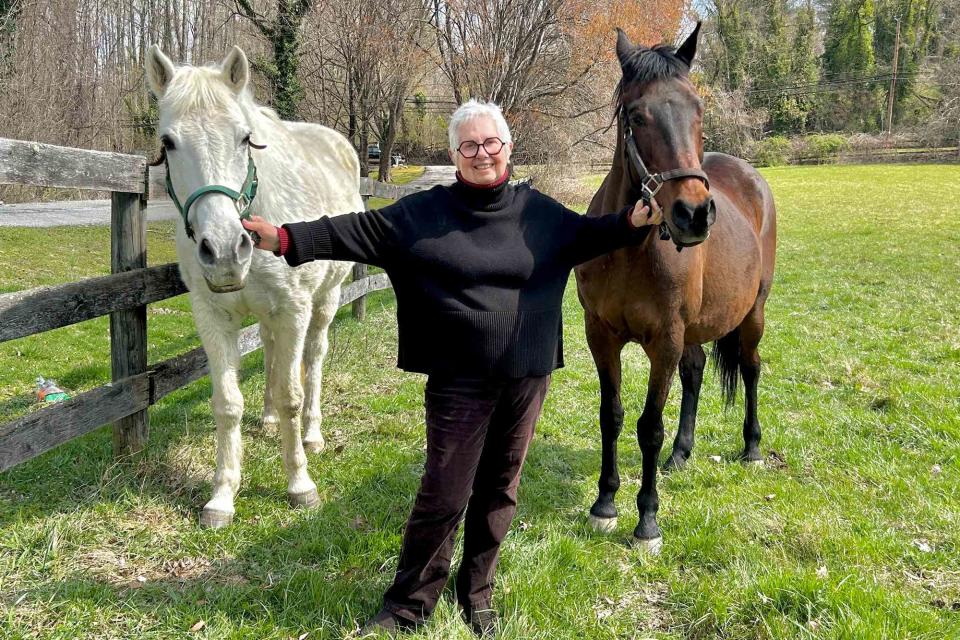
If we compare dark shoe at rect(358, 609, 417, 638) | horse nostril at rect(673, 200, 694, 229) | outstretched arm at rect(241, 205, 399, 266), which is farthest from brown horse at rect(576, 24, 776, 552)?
dark shoe at rect(358, 609, 417, 638)

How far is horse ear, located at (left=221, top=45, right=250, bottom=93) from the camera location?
2.83 meters

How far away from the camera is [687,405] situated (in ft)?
14.5

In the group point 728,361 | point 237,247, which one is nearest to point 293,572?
point 237,247

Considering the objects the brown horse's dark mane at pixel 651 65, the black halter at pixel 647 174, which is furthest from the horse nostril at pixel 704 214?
the brown horse's dark mane at pixel 651 65

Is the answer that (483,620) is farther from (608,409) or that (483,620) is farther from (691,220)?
(691,220)

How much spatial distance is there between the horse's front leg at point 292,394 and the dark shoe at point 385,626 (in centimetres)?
118

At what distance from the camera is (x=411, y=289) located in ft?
7.54

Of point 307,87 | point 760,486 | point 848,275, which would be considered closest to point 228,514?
point 760,486

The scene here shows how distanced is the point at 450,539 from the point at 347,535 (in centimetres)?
88

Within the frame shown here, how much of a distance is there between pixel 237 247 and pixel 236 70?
102cm

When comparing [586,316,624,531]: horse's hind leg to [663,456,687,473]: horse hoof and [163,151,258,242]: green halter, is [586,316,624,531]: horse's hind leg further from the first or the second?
[163,151,258,242]: green halter

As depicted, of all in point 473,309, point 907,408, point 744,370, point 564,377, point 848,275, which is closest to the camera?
point 473,309

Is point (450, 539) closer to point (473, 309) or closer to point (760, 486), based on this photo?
point (473, 309)

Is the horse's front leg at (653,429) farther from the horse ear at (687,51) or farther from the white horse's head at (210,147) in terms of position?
the white horse's head at (210,147)
